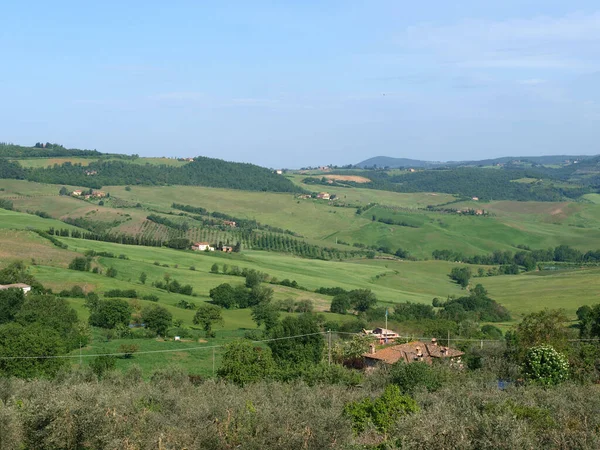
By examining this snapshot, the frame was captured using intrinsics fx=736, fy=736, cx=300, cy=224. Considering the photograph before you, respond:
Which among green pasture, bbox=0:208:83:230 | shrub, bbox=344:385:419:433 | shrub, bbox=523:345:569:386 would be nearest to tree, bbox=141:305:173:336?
shrub, bbox=523:345:569:386

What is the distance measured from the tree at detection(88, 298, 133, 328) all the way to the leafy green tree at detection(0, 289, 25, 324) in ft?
20.8

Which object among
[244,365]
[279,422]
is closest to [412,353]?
[244,365]

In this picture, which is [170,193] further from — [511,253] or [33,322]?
[33,322]

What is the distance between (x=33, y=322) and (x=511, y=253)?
107m

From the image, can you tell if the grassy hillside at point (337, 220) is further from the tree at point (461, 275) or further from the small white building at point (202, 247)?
the tree at point (461, 275)

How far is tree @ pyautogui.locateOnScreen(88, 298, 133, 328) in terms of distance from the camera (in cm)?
6575

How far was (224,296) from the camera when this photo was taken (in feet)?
269

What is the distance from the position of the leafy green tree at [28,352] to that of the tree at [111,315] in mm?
14641

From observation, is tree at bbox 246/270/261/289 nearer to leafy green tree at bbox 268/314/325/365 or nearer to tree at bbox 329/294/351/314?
tree at bbox 329/294/351/314

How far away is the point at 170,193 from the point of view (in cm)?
19450

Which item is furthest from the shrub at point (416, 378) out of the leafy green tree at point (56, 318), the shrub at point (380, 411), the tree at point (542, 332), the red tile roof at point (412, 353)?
the leafy green tree at point (56, 318)

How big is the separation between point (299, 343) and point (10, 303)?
27.1 metres

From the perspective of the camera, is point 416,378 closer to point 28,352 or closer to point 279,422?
point 279,422

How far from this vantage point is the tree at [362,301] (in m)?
84.7
